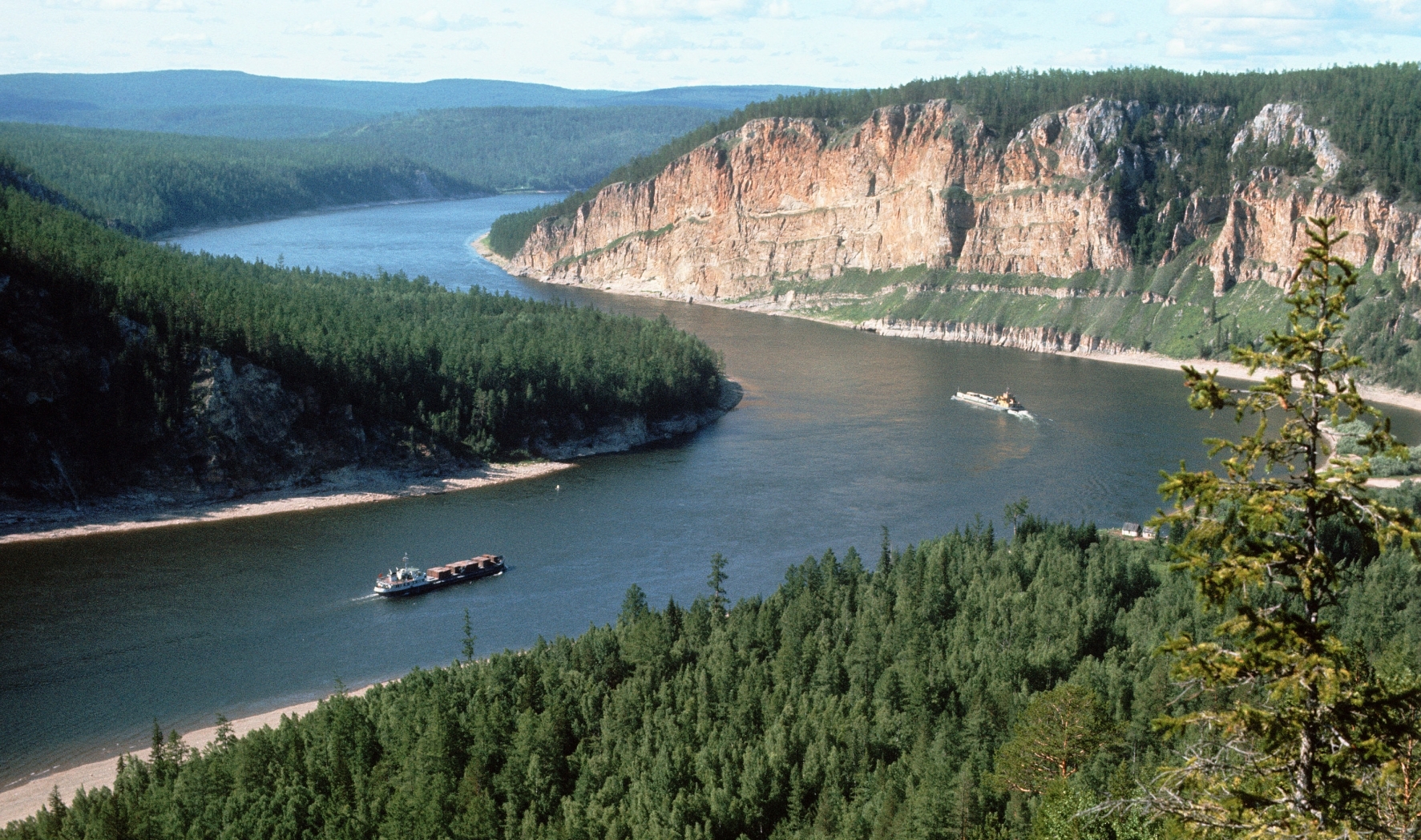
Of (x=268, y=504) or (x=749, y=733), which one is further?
(x=268, y=504)

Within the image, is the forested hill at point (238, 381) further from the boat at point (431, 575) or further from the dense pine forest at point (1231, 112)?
the dense pine forest at point (1231, 112)

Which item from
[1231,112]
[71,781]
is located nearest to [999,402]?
[1231,112]

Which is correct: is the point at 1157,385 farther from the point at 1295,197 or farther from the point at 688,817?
the point at 688,817

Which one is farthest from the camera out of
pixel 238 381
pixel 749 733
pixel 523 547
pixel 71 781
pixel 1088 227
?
pixel 1088 227

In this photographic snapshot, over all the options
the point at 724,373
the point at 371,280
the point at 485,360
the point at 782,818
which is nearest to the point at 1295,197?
the point at 724,373

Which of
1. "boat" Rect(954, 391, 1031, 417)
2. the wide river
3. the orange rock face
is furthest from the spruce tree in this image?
the orange rock face

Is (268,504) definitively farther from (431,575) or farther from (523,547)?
(431,575)
